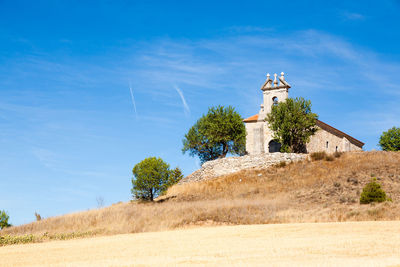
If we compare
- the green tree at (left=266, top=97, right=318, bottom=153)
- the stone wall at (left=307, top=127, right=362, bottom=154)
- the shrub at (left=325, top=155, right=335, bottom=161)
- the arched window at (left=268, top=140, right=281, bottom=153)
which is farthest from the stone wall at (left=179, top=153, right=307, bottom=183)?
the stone wall at (left=307, top=127, right=362, bottom=154)

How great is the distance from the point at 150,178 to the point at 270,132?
24200 mm

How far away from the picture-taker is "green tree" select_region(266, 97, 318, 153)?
52.0 m

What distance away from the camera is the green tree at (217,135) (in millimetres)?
56719

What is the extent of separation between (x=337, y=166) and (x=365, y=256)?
1306 inches

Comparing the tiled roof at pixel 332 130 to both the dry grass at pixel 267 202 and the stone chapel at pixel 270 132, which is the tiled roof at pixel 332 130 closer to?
the stone chapel at pixel 270 132

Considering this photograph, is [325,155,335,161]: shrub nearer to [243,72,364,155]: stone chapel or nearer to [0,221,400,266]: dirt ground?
[243,72,364,155]: stone chapel

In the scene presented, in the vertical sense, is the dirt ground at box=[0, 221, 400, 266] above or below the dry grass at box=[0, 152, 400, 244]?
below

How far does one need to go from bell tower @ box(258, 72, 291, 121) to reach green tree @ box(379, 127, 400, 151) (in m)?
22.9

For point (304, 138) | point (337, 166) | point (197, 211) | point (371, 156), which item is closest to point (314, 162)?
point (337, 166)

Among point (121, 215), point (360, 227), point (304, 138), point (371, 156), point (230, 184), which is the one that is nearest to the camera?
point (360, 227)

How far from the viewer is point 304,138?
52.4m

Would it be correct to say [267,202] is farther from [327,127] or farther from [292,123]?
[327,127]

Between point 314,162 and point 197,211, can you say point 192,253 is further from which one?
point 314,162

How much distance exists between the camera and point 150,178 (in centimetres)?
3650
